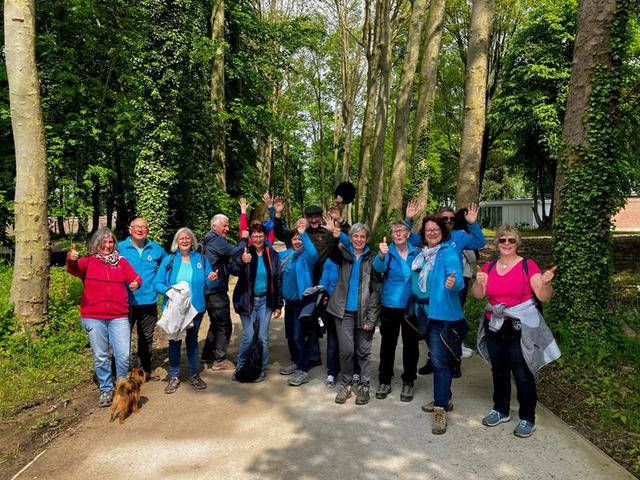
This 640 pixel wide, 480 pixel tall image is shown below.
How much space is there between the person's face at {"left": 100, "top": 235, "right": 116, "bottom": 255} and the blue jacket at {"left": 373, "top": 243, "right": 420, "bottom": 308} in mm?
2825

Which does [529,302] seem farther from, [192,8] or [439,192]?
[439,192]

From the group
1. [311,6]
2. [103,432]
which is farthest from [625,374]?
[311,6]

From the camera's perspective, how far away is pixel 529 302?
4.03 m

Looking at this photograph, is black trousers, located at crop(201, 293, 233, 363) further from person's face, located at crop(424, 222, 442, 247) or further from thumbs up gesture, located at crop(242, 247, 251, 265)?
person's face, located at crop(424, 222, 442, 247)

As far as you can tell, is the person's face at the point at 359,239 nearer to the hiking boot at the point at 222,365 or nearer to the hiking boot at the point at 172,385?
the hiking boot at the point at 222,365

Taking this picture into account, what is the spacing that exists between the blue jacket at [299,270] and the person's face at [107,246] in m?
1.95

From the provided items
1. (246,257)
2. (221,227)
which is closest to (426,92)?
(221,227)

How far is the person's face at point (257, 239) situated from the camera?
5.52 metres

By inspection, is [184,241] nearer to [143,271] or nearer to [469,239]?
[143,271]

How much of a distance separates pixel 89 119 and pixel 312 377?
1067 centimetres

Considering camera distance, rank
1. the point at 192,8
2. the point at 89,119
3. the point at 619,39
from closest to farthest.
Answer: the point at 619,39
the point at 89,119
the point at 192,8

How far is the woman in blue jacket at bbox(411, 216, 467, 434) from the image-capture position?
169 inches

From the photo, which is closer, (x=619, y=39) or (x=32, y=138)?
(x=619, y=39)

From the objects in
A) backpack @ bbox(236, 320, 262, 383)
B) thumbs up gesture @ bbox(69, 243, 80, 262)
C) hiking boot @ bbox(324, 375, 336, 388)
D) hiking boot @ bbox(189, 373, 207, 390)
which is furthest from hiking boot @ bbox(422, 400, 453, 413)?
thumbs up gesture @ bbox(69, 243, 80, 262)
